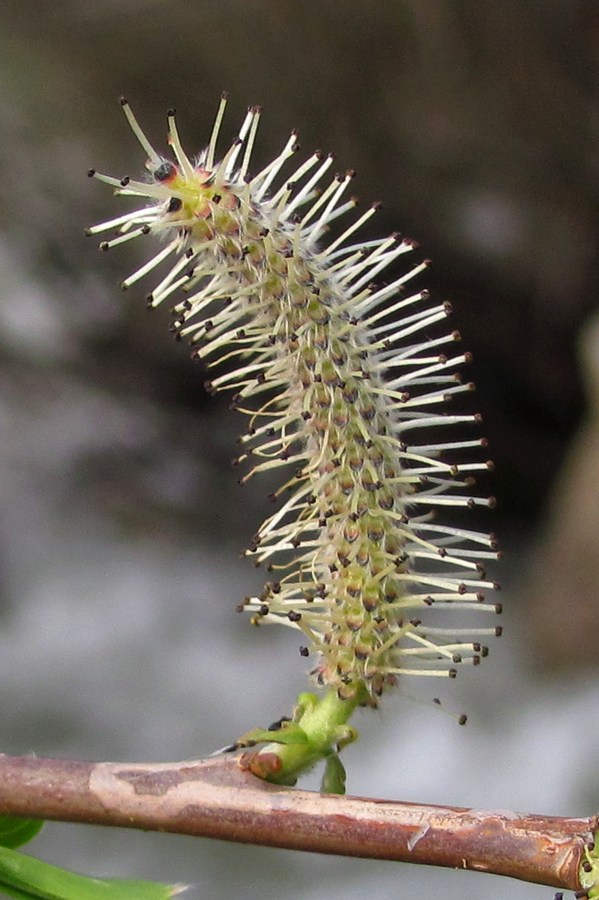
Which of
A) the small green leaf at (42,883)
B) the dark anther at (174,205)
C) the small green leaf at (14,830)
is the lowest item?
the small green leaf at (42,883)

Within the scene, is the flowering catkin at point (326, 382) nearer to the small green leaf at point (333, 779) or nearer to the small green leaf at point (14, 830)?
the small green leaf at point (333, 779)

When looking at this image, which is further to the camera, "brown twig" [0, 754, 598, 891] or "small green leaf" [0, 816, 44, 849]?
"small green leaf" [0, 816, 44, 849]

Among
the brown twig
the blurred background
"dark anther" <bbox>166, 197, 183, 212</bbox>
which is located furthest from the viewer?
the blurred background

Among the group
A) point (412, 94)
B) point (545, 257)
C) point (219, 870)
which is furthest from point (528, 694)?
point (412, 94)

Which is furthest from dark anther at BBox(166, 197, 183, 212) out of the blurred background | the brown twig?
the blurred background

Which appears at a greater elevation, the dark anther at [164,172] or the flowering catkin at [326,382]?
the dark anther at [164,172]

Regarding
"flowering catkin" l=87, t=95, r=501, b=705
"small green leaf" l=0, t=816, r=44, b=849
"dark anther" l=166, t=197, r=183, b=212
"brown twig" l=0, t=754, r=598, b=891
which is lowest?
"small green leaf" l=0, t=816, r=44, b=849

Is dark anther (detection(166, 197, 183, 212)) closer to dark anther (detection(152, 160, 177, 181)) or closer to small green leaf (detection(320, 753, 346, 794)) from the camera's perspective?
dark anther (detection(152, 160, 177, 181))

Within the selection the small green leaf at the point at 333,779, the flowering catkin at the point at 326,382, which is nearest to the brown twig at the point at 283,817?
the small green leaf at the point at 333,779
